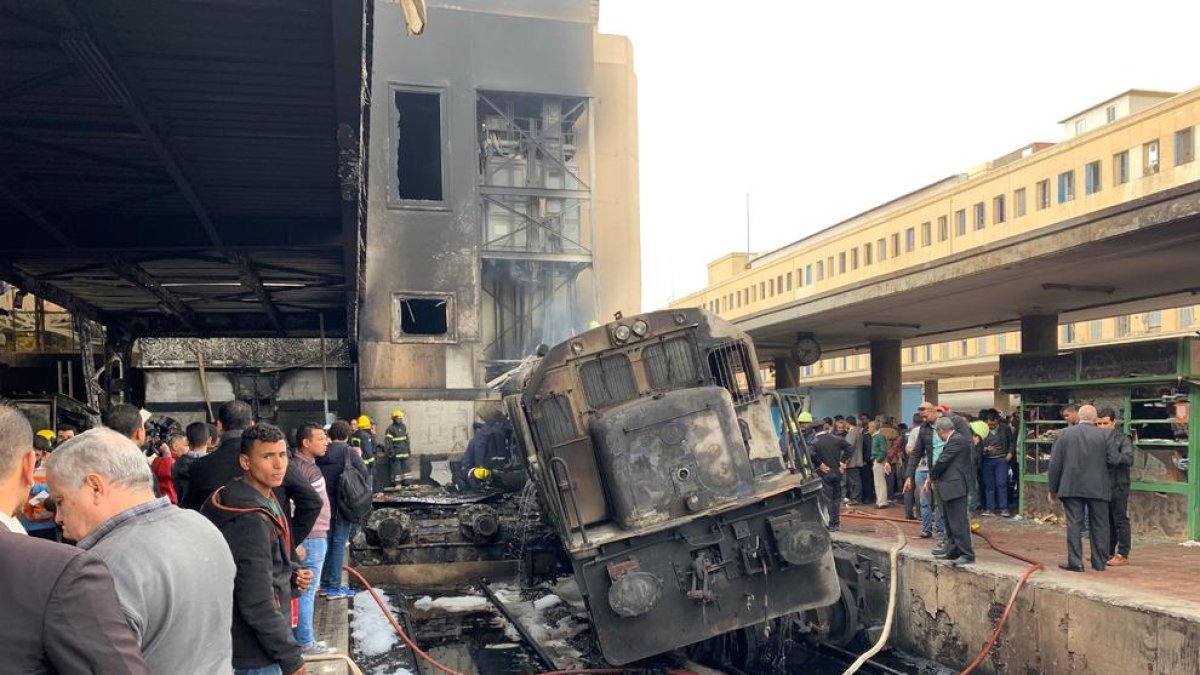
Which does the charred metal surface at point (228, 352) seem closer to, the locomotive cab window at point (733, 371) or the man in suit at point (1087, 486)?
the locomotive cab window at point (733, 371)

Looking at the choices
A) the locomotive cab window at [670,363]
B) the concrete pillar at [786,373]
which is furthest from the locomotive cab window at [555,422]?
the concrete pillar at [786,373]

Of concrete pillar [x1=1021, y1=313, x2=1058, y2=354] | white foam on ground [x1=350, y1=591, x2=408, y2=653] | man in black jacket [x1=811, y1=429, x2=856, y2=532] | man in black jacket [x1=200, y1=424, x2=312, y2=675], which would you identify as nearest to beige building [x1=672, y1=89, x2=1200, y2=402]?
concrete pillar [x1=1021, y1=313, x2=1058, y2=354]

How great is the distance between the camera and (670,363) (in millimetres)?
8117

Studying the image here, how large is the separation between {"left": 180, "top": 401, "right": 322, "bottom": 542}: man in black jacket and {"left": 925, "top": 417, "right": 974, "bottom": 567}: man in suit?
21.5 ft

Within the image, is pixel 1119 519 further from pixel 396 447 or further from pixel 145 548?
pixel 396 447

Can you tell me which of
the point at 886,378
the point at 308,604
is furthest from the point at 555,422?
the point at 886,378

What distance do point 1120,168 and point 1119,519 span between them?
32383 millimetres

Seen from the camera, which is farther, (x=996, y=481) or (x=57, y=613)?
(x=996, y=481)

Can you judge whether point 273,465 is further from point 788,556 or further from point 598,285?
point 598,285

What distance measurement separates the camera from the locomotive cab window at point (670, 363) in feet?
26.5

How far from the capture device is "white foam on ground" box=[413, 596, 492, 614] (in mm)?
10766

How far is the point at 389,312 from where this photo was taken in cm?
2294

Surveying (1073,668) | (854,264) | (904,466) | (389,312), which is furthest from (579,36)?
(854,264)

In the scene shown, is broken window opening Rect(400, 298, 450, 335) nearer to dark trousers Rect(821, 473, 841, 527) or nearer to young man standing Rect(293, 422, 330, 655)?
dark trousers Rect(821, 473, 841, 527)
